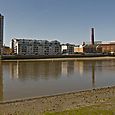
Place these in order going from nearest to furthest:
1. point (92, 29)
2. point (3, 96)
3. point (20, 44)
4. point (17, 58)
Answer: point (3, 96) → point (17, 58) → point (92, 29) → point (20, 44)

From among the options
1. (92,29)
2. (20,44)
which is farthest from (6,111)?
(20,44)

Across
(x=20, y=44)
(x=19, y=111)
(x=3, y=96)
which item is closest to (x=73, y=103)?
(x=19, y=111)

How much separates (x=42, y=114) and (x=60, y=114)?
1.14 meters

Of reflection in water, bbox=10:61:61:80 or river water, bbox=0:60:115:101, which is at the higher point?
river water, bbox=0:60:115:101

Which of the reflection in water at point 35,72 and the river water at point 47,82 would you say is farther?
the reflection in water at point 35,72

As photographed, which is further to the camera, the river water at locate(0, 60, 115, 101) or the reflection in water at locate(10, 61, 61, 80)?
the reflection in water at locate(10, 61, 61, 80)

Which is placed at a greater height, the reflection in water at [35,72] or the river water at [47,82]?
the river water at [47,82]

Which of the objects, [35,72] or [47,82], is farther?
[35,72]

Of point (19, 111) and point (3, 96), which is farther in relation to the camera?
point (3, 96)

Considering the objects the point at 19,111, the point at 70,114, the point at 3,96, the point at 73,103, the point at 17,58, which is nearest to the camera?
the point at 70,114

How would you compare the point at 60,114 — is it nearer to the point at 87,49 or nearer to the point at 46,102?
the point at 46,102

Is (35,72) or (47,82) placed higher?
(47,82)

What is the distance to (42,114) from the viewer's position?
12.2 meters

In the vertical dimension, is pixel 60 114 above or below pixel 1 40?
below
